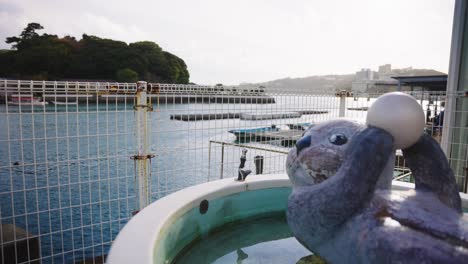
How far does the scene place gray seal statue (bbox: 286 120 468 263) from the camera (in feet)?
4.60

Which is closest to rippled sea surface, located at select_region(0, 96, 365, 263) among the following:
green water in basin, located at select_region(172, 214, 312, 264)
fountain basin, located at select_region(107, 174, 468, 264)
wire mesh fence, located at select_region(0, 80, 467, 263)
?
wire mesh fence, located at select_region(0, 80, 467, 263)

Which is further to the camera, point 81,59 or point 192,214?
point 81,59

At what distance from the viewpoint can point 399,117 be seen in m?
1.52

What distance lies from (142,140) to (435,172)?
2.53 m

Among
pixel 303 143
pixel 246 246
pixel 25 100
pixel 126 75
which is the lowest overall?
pixel 246 246

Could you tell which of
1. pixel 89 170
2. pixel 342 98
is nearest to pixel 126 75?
pixel 342 98

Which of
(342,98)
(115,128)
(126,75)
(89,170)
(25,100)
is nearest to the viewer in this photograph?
(25,100)

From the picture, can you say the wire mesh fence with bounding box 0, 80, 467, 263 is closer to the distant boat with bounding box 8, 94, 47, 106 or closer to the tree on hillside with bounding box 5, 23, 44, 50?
the distant boat with bounding box 8, 94, 47, 106

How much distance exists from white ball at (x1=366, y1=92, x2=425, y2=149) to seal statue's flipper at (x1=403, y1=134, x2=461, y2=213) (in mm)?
144

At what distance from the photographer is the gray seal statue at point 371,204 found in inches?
55.2

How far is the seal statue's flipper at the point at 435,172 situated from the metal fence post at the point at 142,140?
235cm

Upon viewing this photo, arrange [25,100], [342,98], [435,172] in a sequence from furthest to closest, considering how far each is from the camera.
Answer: [342,98], [25,100], [435,172]

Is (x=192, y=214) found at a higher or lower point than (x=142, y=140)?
lower

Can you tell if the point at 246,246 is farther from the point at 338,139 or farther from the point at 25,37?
the point at 25,37
